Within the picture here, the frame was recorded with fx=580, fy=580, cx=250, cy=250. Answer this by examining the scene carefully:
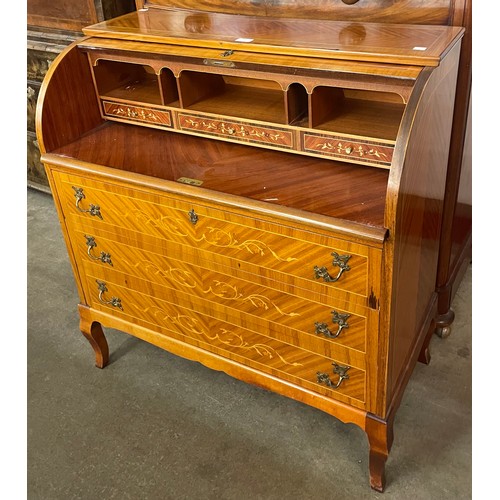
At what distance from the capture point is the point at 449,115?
6.25 ft

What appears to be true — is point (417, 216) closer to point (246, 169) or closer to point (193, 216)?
point (246, 169)

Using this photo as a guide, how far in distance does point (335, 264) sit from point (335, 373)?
43 centimetres

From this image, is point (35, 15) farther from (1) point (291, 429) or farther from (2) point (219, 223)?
(1) point (291, 429)

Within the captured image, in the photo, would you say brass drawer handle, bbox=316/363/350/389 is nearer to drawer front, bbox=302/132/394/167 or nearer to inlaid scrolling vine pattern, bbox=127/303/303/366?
inlaid scrolling vine pattern, bbox=127/303/303/366

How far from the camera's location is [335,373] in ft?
5.97

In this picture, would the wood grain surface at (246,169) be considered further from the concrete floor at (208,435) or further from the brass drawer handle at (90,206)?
the concrete floor at (208,435)

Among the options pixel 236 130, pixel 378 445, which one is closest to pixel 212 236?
pixel 236 130

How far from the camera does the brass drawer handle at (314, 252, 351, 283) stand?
1556 mm

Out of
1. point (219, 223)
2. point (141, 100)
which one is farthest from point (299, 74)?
point (141, 100)

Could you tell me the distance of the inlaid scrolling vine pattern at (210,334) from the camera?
1.93 meters

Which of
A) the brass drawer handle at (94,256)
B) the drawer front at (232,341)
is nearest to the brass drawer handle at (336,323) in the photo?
the drawer front at (232,341)

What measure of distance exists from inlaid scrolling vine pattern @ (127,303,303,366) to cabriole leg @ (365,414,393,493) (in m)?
0.30

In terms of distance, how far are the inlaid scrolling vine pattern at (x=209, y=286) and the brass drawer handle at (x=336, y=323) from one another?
0.26 feet

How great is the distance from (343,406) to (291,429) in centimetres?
42
